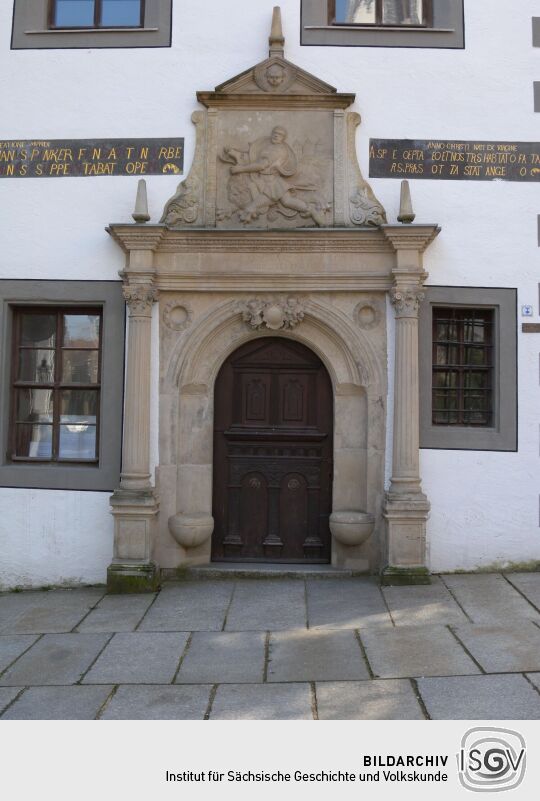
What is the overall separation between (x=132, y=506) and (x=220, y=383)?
1418mm

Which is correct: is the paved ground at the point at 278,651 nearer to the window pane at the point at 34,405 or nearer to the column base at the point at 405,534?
the column base at the point at 405,534

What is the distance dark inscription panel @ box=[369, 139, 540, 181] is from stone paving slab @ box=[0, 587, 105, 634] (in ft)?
15.1

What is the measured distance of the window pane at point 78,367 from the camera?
279 inches

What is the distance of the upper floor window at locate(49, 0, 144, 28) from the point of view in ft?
23.5

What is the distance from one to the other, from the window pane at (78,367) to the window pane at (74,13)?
317cm

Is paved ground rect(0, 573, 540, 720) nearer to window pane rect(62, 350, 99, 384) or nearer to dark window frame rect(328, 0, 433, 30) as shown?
window pane rect(62, 350, 99, 384)

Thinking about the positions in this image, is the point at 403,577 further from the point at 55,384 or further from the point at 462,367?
the point at 55,384

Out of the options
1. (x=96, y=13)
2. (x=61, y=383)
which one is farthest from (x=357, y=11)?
(x=61, y=383)

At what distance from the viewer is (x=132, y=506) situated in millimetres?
6508

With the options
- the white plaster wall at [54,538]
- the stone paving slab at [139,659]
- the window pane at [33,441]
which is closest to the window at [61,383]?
the window pane at [33,441]

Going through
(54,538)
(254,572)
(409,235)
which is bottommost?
(254,572)

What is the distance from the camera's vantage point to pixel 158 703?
13.8ft

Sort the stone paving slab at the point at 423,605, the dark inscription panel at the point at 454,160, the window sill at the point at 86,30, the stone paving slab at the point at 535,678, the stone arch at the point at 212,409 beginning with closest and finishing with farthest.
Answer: the stone paving slab at the point at 535,678 < the stone paving slab at the point at 423,605 < the stone arch at the point at 212,409 < the dark inscription panel at the point at 454,160 < the window sill at the point at 86,30

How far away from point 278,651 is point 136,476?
226cm
